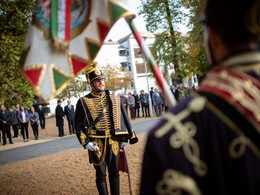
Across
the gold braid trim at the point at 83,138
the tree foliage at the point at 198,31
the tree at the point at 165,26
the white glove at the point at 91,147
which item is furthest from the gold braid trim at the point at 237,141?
the tree at the point at 165,26

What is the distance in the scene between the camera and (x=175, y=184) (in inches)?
40.6

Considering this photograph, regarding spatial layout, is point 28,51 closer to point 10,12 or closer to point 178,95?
point 10,12

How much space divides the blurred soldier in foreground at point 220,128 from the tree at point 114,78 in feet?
151

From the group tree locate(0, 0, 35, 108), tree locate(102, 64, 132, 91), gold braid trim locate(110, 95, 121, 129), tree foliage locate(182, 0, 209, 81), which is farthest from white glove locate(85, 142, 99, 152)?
tree locate(102, 64, 132, 91)

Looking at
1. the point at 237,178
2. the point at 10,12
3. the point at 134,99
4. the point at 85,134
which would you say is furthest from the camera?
the point at 134,99

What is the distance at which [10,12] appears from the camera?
6566mm

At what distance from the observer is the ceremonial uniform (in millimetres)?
1017

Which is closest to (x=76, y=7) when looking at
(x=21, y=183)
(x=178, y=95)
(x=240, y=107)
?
(x=240, y=107)

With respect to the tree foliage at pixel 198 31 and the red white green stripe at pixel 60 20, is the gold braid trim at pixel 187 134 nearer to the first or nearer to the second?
the red white green stripe at pixel 60 20

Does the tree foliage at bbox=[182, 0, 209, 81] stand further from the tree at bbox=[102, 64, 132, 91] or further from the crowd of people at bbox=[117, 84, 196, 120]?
the tree at bbox=[102, 64, 132, 91]

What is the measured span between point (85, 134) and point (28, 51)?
7.23 feet

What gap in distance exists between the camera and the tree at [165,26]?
21594 mm

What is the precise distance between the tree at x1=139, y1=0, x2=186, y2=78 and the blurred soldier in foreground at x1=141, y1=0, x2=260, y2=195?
20.7 metres

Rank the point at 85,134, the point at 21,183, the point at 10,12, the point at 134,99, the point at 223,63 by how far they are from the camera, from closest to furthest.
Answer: the point at 223,63
the point at 85,134
the point at 10,12
the point at 21,183
the point at 134,99
